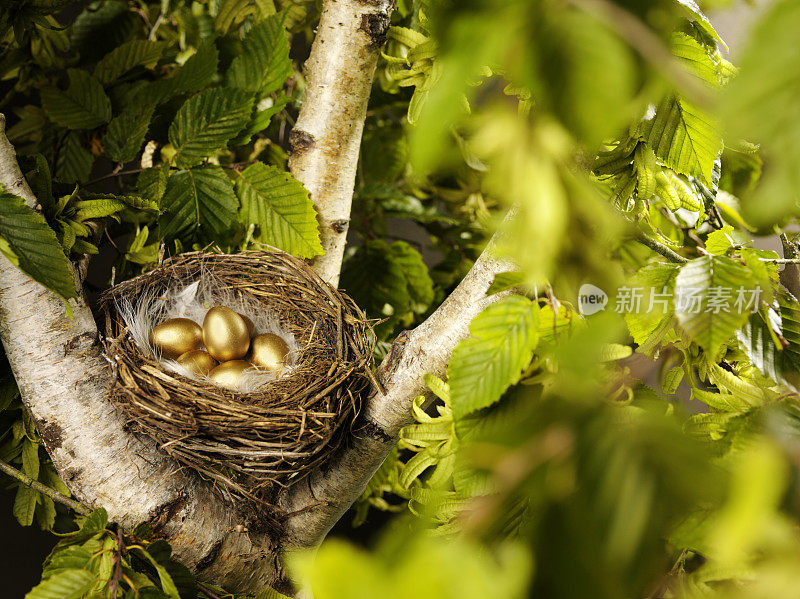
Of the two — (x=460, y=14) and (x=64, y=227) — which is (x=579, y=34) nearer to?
(x=460, y=14)

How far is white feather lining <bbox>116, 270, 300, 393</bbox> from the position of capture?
2.30 feet

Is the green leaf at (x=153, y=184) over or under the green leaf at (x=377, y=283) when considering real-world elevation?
over

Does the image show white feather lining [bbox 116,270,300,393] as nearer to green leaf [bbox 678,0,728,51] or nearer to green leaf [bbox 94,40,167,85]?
green leaf [bbox 94,40,167,85]

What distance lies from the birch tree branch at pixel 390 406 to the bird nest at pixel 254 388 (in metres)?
0.02

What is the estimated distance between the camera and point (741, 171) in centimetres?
80

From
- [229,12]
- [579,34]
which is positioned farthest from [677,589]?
[229,12]

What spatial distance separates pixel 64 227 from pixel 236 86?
0.32 metres

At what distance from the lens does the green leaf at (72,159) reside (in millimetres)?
819

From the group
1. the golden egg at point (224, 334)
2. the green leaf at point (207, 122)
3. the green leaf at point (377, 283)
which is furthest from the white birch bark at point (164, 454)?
the green leaf at point (377, 283)

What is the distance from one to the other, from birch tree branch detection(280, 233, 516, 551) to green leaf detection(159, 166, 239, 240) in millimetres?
292

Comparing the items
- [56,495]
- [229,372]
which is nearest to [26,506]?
[56,495]

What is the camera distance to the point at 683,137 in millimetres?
473

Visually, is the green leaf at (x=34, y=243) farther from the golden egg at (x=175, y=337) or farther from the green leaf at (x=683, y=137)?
the green leaf at (x=683, y=137)
